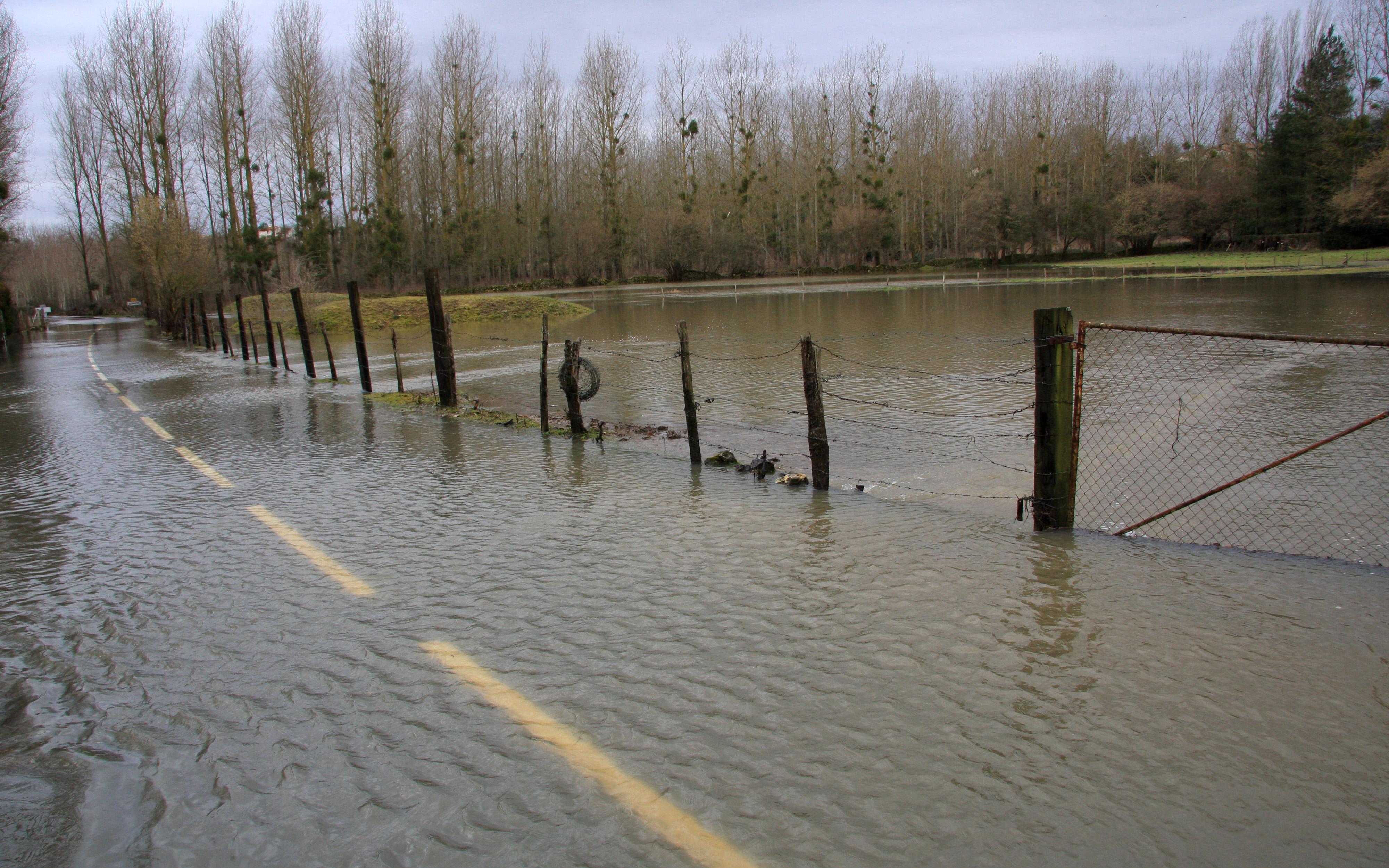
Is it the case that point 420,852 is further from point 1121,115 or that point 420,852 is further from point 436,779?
point 1121,115

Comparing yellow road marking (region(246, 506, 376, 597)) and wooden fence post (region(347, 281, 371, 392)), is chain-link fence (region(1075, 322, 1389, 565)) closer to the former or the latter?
yellow road marking (region(246, 506, 376, 597))

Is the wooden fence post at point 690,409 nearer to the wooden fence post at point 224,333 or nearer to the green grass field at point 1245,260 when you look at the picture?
the wooden fence post at point 224,333

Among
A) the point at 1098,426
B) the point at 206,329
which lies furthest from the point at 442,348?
the point at 206,329

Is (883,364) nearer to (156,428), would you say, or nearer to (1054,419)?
(1054,419)

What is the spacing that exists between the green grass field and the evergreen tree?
342 centimetres

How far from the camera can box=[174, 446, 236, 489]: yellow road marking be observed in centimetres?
1000

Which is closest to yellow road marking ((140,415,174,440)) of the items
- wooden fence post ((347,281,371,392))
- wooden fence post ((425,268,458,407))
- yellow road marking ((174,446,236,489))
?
yellow road marking ((174,446,236,489))

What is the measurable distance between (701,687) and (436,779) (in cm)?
142

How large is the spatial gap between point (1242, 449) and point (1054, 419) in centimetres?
473

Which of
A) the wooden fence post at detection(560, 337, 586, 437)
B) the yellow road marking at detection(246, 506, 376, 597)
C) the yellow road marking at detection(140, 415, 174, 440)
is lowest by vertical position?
the yellow road marking at detection(246, 506, 376, 597)

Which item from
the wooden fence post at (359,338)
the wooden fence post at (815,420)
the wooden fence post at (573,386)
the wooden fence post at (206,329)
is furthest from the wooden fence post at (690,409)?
the wooden fence post at (206,329)

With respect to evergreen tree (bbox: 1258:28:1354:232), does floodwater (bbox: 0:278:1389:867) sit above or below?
below

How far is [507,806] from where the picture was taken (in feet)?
11.7

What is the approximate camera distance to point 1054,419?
713 centimetres
